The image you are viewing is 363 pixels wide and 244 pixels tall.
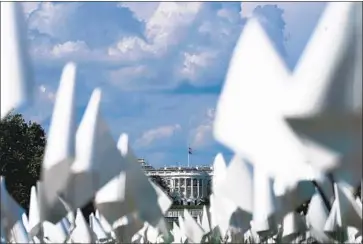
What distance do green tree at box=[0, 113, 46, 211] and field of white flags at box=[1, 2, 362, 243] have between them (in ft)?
105

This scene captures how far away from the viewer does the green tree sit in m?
63.4

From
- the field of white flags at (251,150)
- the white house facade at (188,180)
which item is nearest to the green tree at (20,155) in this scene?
the field of white flags at (251,150)

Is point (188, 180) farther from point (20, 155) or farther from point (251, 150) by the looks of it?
point (251, 150)

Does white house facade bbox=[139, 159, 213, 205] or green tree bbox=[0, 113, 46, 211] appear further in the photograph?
white house facade bbox=[139, 159, 213, 205]

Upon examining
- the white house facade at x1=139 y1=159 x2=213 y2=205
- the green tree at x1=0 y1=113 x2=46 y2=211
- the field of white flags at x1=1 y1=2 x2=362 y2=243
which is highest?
the white house facade at x1=139 y1=159 x2=213 y2=205

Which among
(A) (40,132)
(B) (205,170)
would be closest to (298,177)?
(A) (40,132)

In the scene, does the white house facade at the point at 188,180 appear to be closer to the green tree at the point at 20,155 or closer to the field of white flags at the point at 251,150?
the green tree at the point at 20,155

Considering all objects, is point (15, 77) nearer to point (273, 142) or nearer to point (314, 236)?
point (273, 142)

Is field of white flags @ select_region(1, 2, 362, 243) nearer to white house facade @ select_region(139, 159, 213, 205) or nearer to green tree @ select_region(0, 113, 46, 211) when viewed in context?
green tree @ select_region(0, 113, 46, 211)

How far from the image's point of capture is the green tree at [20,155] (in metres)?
63.4

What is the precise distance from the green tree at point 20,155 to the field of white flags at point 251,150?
32.1m

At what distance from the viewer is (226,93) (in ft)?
66.1

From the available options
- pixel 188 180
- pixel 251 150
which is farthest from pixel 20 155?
pixel 188 180

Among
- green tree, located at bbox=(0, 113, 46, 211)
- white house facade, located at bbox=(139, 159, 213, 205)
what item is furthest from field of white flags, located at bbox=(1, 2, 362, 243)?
white house facade, located at bbox=(139, 159, 213, 205)
